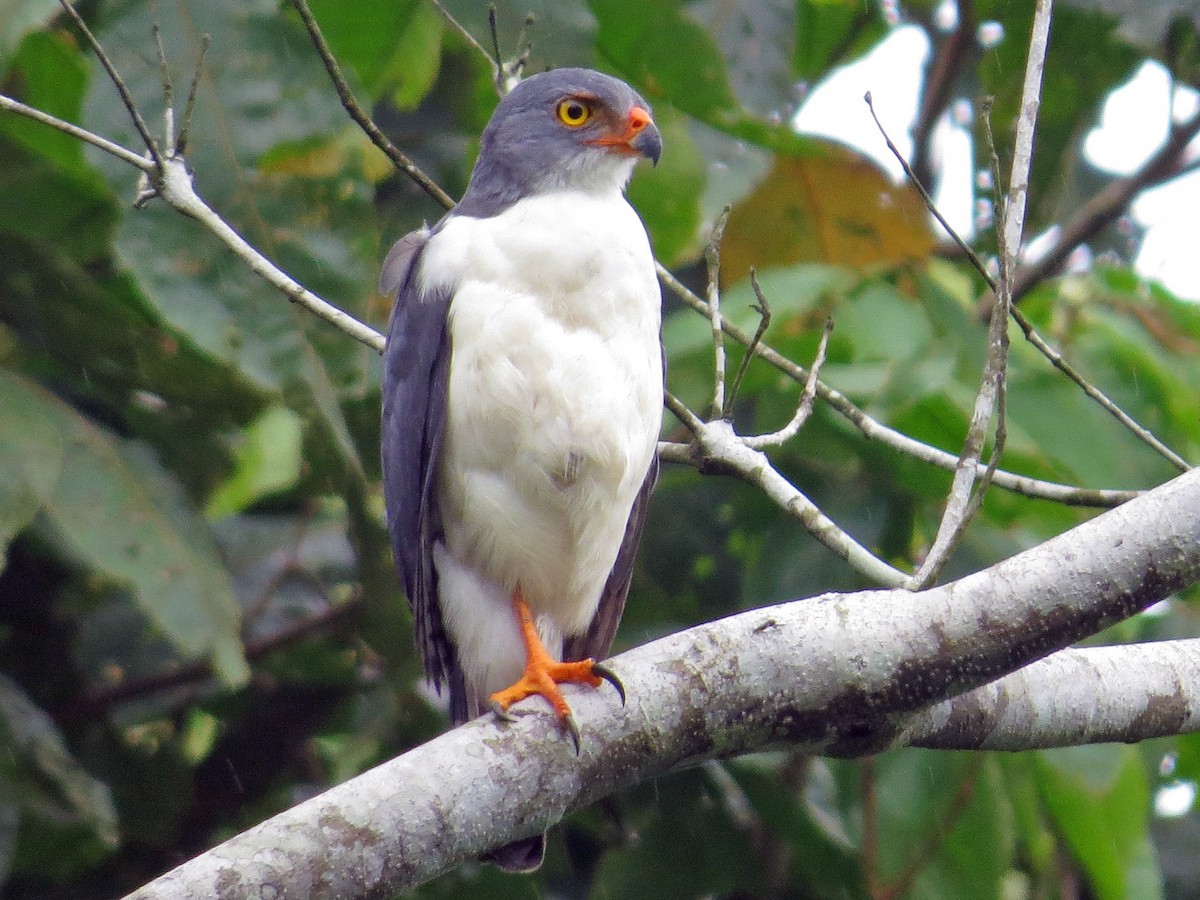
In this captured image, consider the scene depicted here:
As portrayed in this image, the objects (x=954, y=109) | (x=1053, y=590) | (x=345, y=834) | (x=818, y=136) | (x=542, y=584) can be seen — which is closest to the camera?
(x=345, y=834)

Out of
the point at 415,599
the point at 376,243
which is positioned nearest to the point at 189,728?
the point at 415,599

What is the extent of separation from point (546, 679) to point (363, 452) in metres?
1.53

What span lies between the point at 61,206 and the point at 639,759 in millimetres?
2190

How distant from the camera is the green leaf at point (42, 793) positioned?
3236 millimetres

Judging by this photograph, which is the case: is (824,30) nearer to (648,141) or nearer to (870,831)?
(648,141)

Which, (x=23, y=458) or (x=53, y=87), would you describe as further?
(x=53, y=87)

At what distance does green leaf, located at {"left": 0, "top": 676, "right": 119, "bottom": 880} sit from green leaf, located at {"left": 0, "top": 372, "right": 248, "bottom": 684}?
0.43m

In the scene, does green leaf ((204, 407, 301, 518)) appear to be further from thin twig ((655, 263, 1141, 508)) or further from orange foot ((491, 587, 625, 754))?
thin twig ((655, 263, 1141, 508))

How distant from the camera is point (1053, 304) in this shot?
13.0ft

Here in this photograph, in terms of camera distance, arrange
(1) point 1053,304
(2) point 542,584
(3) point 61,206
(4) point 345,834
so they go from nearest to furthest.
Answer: (4) point 345,834, (2) point 542,584, (3) point 61,206, (1) point 1053,304

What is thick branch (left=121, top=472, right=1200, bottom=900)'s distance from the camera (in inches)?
83.4

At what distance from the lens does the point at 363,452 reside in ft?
13.2

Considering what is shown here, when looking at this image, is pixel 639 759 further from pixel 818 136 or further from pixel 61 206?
pixel 818 136

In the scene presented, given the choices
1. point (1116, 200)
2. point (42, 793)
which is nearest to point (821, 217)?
point (1116, 200)
